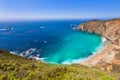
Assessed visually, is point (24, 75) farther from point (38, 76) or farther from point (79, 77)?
point (79, 77)

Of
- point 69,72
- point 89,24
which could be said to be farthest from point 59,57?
point 89,24

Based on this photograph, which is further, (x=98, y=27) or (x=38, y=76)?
(x=98, y=27)

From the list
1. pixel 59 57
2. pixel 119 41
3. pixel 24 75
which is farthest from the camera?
pixel 119 41

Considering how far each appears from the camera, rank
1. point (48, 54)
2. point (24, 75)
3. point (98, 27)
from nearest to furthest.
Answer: point (24, 75)
point (48, 54)
point (98, 27)

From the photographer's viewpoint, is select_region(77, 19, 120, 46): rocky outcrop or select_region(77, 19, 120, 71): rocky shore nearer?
select_region(77, 19, 120, 71): rocky shore

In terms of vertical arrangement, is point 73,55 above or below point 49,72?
below

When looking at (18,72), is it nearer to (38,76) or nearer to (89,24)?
(38,76)

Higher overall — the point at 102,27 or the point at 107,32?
the point at 102,27

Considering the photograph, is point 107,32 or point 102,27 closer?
point 107,32

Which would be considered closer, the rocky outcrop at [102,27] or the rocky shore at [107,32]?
the rocky shore at [107,32]

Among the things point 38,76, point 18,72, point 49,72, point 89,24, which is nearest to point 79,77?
point 49,72
